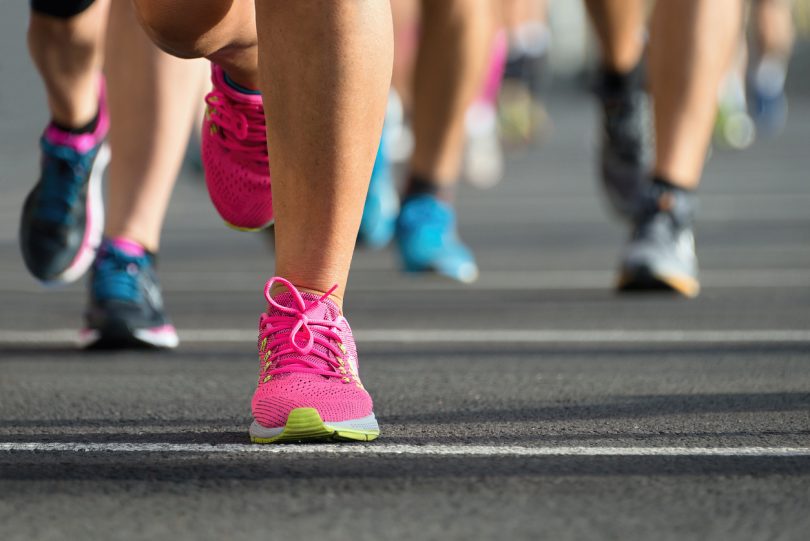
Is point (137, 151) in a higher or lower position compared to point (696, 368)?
higher

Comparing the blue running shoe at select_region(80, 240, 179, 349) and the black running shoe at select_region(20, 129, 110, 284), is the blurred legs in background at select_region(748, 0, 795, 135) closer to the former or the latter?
the black running shoe at select_region(20, 129, 110, 284)

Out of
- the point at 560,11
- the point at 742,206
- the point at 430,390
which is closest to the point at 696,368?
the point at 430,390

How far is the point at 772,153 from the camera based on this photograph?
12.9 meters

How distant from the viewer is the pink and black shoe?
11.3 ft

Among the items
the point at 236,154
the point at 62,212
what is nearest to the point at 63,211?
the point at 62,212

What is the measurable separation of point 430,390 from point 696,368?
59 cm

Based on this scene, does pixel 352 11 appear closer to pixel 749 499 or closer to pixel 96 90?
pixel 749 499

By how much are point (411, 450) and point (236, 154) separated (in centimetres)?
84

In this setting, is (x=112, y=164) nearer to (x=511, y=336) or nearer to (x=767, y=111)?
(x=511, y=336)

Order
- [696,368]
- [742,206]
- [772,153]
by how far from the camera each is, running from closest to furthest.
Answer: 1. [696,368]
2. [742,206]
3. [772,153]

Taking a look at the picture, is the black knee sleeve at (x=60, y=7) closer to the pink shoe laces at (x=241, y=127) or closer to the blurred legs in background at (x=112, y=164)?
the blurred legs in background at (x=112, y=164)

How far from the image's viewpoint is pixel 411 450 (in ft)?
7.11

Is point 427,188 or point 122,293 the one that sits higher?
point 427,188

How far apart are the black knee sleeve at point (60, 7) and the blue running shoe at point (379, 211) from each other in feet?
5.21
